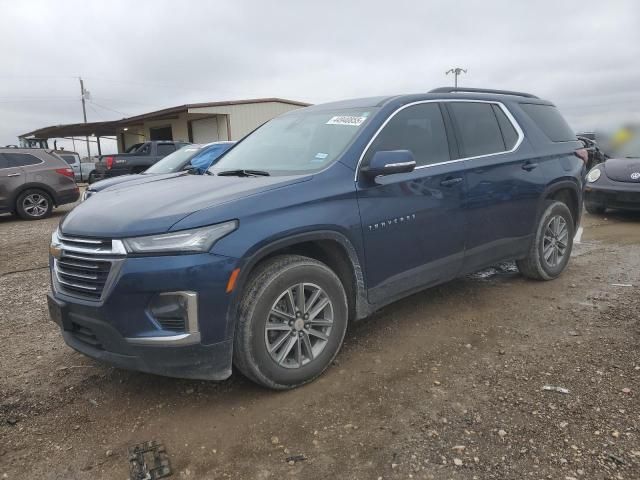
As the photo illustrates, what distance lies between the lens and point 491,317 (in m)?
4.11

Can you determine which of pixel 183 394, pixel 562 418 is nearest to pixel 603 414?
pixel 562 418

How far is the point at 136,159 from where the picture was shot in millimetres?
17062

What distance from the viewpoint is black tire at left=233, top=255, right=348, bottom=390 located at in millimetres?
2759

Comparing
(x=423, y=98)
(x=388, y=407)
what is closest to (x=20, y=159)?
(x=423, y=98)

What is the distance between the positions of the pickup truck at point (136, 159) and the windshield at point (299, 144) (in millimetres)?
13822

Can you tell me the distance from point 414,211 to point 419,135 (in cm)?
65

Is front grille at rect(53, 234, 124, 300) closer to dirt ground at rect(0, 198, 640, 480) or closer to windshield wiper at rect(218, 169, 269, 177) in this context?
dirt ground at rect(0, 198, 640, 480)

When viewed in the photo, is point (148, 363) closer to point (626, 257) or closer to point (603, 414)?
point (603, 414)

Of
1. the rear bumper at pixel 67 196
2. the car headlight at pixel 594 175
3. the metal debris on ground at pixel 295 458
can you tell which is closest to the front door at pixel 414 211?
the metal debris on ground at pixel 295 458

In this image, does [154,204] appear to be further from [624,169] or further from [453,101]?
[624,169]

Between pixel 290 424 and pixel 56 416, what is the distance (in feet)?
4.54

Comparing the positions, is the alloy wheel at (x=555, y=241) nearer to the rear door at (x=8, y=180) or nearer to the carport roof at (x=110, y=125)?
the rear door at (x=8, y=180)

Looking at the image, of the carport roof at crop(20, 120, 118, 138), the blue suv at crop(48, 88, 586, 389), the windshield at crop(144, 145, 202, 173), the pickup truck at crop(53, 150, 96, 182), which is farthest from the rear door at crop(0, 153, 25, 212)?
the carport roof at crop(20, 120, 118, 138)

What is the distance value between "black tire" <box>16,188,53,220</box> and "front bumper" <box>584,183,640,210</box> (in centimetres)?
1134
